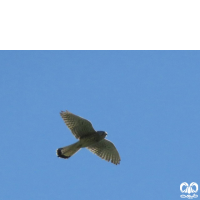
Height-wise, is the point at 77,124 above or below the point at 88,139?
above

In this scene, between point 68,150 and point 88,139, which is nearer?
Answer: point 68,150

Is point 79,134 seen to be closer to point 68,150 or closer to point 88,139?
point 88,139

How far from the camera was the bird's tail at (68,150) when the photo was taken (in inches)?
458

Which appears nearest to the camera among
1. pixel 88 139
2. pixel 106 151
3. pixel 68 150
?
pixel 68 150

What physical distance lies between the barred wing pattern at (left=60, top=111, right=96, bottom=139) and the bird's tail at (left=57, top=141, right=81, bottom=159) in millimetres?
316

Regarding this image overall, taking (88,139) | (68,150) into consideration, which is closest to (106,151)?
(88,139)

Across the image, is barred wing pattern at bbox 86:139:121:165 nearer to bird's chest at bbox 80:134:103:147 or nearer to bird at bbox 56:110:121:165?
bird at bbox 56:110:121:165

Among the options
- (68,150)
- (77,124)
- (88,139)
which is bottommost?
(68,150)

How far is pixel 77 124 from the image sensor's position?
38.4ft

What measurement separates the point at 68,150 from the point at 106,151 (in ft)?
4.81

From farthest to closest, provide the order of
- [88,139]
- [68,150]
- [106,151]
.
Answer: [106,151] → [88,139] → [68,150]
